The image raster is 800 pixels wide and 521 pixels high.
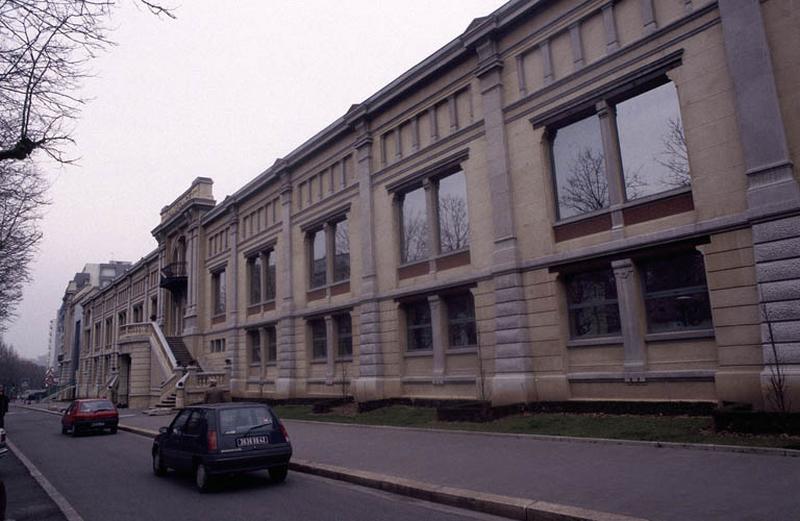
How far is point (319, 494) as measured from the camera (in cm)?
930

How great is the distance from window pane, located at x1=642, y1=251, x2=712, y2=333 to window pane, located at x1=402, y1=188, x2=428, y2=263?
935cm

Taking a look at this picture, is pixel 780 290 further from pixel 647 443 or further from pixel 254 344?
pixel 254 344

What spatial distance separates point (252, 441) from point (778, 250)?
11.6 meters

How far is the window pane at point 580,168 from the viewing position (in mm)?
16578

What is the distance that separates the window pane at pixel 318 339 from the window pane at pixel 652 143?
17.2 metres

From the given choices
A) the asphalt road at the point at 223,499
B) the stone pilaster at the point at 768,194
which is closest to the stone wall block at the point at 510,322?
the stone pilaster at the point at 768,194

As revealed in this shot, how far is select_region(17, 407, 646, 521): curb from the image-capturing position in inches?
267

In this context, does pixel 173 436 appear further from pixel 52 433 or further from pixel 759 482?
pixel 52 433

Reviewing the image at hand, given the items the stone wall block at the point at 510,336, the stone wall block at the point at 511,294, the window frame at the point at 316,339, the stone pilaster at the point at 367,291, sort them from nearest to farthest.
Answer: the stone wall block at the point at 510,336
the stone wall block at the point at 511,294
the stone pilaster at the point at 367,291
the window frame at the point at 316,339

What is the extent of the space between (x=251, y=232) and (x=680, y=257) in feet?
88.5

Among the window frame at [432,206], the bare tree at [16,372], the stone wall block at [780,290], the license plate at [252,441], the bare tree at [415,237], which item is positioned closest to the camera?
the license plate at [252,441]

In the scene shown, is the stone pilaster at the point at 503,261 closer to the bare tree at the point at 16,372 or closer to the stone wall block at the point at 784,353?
the stone wall block at the point at 784,353

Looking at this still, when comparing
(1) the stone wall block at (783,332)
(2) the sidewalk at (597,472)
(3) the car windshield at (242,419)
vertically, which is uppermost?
(1) the stone wall block at (783,332)

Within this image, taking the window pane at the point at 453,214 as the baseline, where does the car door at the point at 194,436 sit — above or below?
below
